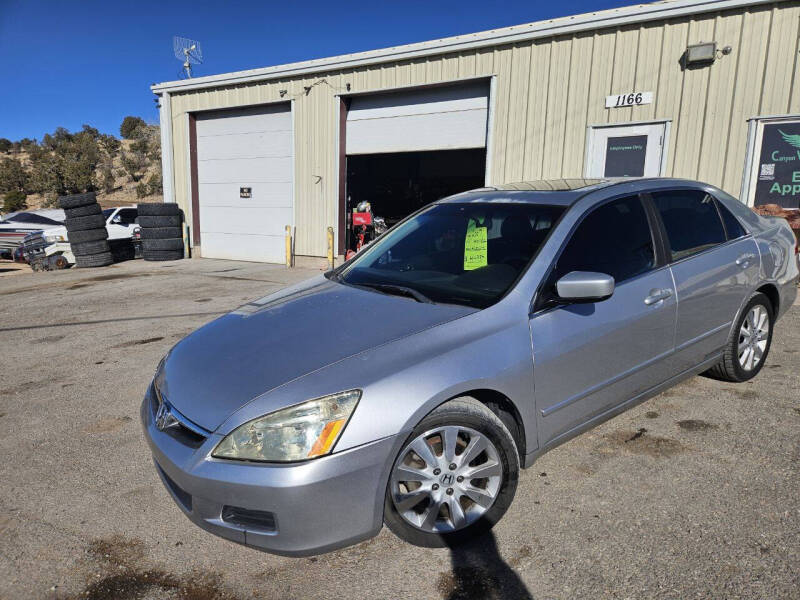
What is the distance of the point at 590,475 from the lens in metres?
2.93

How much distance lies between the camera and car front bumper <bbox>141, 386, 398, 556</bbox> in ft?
6.49

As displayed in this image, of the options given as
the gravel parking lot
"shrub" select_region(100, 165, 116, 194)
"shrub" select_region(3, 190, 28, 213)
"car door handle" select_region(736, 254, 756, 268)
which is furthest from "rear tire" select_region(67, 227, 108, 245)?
"shrub" select_region(100, 165, 116, 194)

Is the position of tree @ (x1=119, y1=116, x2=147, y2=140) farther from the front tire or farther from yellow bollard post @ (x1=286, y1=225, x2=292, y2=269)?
the front tire

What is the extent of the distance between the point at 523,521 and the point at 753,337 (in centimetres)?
266

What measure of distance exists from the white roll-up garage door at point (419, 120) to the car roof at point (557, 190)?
702cm

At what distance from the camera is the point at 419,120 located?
11.0 meters

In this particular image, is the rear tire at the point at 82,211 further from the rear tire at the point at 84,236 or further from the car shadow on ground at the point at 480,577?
the car shadow on ground at the point at 480,577

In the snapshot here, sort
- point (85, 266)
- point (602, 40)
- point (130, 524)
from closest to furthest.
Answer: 1. point (130, 524)
2. point (602, 40)
3. point (85, 266)

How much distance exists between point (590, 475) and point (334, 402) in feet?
5.29

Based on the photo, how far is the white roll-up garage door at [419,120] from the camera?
10367 mm

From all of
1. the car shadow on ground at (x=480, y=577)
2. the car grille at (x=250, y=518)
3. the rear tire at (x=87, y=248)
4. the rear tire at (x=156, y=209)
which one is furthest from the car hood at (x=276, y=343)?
the rear tire at (x=156, y=209)

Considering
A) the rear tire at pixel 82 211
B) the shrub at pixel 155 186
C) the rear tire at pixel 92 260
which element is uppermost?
the shrub at pixel 155 186

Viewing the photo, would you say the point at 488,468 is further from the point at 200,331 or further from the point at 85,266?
the point at 85,266

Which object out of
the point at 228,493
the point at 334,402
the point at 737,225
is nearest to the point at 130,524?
the point at 228,493
